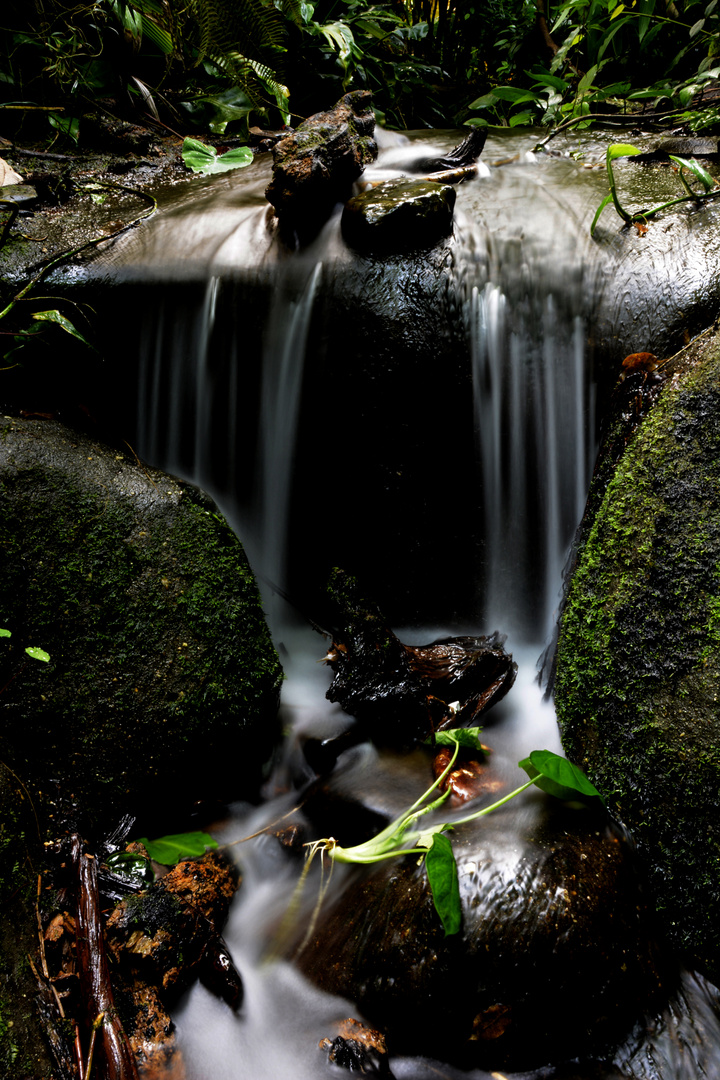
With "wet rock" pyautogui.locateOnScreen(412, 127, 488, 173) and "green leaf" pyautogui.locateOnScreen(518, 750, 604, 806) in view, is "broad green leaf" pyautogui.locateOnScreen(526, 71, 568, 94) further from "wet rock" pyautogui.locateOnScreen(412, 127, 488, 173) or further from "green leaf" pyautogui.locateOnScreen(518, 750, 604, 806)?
"green leaf" pyautogui.locateOnScreen(518, 750, 604, 806)

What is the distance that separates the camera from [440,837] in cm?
171

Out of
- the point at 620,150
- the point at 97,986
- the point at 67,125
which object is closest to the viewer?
the point at 97,986

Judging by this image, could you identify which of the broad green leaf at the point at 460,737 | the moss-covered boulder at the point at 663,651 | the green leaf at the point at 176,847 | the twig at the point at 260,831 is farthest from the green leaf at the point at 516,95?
the green leaf at the point at 176,847

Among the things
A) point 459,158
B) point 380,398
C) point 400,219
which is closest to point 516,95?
point 459,158

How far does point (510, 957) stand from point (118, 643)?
174 centimetres

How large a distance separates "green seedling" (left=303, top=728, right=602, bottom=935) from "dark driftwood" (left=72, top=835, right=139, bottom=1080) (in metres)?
0.76

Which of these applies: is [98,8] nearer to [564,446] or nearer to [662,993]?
[564,446]

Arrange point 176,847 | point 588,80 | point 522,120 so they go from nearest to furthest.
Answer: point 176,847
point 588,80
point 522,120

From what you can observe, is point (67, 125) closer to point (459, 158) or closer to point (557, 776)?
point (459, 158)

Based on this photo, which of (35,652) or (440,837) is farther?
(35,652)

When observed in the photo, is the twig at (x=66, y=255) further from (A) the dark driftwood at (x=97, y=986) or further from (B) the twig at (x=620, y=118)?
(B) the twig at (x=620, y=118)

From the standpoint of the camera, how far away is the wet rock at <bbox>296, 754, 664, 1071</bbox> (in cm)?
163

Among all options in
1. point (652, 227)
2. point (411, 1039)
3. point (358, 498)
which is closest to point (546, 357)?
point (652, 227)

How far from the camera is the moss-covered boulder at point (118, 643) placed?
2.30 metres
